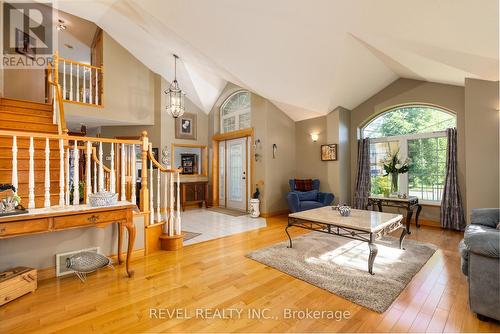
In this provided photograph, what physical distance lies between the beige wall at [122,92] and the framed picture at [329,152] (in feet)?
15.4

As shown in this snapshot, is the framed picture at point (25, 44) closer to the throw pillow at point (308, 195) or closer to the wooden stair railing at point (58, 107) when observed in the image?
the wooden stair railing at point (58, 107)

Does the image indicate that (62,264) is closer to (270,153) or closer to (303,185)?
(270,153)

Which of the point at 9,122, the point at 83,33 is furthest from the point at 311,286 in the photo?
the point at 83,33

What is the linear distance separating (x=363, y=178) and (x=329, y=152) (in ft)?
3.16

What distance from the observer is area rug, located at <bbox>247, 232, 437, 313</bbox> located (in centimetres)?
214

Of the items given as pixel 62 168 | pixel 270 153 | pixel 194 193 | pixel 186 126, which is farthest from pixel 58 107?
pixel 270 153

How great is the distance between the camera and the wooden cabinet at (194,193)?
6.61 m

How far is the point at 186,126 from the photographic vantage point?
709 cm

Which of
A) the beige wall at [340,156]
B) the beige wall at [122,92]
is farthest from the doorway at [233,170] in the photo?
the beige wall at [122,92]

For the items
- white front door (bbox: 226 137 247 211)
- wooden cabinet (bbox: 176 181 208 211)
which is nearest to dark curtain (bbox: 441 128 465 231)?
white front door (bbox: 226 137 247 211)

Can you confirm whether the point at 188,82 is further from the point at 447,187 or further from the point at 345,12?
Result: the point at 447,187

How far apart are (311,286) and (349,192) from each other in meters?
3.82

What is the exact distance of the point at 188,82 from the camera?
6.60 metres

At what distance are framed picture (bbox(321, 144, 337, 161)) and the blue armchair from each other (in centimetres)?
79
